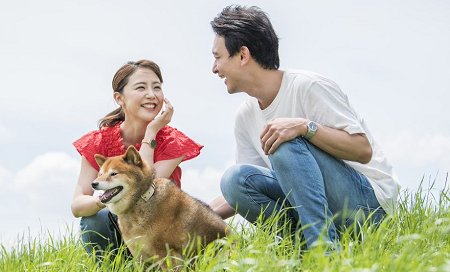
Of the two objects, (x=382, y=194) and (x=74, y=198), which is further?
(x=74, y=198)

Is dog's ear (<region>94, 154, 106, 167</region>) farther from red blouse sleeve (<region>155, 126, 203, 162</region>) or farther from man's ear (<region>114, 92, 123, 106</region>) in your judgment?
man's ear (<region>114, 92, 123, 106</region>)

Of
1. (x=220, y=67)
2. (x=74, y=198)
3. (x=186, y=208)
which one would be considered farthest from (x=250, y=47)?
(x=74, y=198)

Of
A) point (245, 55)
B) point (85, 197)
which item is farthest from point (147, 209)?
point (245, 55)

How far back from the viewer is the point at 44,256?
495 cm

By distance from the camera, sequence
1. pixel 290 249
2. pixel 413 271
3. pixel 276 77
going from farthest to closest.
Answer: pixel 276 77
pixel 290 249
pixel 413 271

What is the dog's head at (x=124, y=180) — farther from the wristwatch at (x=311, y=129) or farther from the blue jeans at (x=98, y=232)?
the wristwatch at (x=311, y=129)

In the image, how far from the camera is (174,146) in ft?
15.8

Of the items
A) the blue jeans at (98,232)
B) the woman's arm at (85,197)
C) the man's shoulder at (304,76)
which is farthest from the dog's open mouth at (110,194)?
the man's shoulder at (304,76)

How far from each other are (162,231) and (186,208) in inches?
10.6

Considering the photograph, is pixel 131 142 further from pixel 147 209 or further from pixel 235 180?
pixel 235 180

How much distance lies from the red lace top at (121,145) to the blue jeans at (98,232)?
17.1 inches

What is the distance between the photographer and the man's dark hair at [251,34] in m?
4.71

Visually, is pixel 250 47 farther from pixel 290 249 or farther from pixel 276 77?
pixel 290 249

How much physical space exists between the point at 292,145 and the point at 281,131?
12 centimetres
